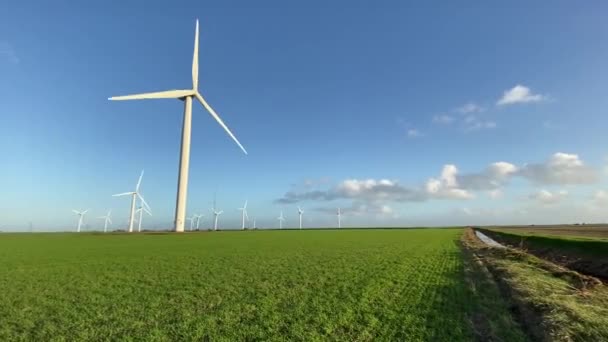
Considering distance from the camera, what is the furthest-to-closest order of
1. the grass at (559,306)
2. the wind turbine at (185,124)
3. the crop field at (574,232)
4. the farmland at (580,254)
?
the wind turbine at (185,124) → the crop field at (574,232) → the farmland at (580,254) → the grass at (559,306)

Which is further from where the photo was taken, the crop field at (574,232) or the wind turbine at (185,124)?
the wind turbine at (185,124)

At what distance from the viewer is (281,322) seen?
12.6 m

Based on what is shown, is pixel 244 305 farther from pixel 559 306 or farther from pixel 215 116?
pixel 215 116

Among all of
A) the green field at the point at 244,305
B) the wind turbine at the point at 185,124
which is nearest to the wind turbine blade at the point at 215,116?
the wind turbine at the point at 185,124

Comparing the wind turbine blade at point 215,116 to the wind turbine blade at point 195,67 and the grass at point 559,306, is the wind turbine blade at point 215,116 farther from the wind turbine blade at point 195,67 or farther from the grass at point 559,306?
the grass at point 559,306

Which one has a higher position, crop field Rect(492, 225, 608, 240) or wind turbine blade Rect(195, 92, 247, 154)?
wind turbine blade Rect(195, 92, 247, 154)

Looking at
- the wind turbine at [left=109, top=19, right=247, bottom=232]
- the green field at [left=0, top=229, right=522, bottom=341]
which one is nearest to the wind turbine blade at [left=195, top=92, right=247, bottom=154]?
the wind turbine at [left=109, top=19, right=247, bottom=232]

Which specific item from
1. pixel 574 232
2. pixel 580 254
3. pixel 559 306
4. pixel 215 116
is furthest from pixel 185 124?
pixel 574 232

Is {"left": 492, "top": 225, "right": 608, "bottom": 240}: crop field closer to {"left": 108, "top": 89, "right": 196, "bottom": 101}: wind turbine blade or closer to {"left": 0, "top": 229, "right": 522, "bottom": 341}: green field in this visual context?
{"left": 0, "top": 229, "right": 522, "bottom": 341}: green field

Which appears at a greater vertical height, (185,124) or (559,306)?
(185,124)

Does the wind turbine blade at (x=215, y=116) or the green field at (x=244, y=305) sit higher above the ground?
the wind turbine blade at (x=215, y=116)

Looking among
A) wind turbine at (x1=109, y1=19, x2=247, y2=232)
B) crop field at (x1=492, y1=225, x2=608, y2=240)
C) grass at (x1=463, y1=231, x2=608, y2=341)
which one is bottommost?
grass at (x1=463, y1=231, x2=608, y2=341)

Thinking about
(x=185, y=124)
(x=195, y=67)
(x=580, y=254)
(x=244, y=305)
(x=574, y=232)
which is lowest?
(x=244, y=305)

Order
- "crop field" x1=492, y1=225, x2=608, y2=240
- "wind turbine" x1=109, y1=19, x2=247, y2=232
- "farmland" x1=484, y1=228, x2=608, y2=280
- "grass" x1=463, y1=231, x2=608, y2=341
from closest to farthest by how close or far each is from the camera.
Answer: "grass" x1=463, y1=231, x2=608, y2=341 → "farmland" x1=484, y1=228, x2=608, y2=280 → "crop field" x1=492, y1=225, x2=608, y2=240 → "wind turbine" x1=109, y1=19, x2=247, y2=232
